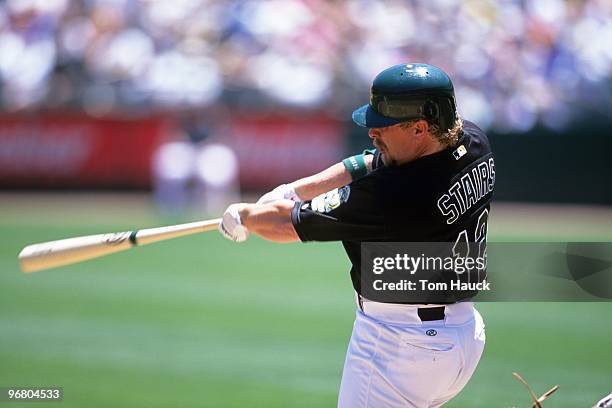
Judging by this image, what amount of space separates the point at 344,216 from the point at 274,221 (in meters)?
0.33

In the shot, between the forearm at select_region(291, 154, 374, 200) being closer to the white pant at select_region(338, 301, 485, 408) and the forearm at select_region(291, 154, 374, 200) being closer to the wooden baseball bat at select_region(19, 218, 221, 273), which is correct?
the wooden baseball bat at select_region(19, 218, 221, 273)

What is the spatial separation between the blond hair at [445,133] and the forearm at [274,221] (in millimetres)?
619

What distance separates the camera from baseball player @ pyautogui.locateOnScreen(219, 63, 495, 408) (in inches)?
157

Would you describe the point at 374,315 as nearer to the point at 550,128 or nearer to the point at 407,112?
the point at 407,112

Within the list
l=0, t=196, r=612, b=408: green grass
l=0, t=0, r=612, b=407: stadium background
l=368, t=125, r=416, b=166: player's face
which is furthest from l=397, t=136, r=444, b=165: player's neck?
l=0, t=0, r=612, b=407: stadium background

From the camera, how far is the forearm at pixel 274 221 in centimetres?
409

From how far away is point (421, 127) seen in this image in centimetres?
406

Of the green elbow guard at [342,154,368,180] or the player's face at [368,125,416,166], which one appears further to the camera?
the green elbow guard at [342,154,368,180]

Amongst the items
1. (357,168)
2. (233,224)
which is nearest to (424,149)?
(357,168)

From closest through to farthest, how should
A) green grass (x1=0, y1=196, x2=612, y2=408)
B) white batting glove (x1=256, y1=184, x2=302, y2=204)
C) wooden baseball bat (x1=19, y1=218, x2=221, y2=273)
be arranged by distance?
1. white batting glove (x1=256, y1=184, x2=302, y2=204)
2. wooden baseball bat (x1=19, y1=218, x2=221, y2=273)
3. green grass (x1=0, y1=196, x2=612, y2=408)

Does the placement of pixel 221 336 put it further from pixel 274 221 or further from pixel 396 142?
pixel 396 142

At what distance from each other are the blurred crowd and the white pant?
12.5 meters

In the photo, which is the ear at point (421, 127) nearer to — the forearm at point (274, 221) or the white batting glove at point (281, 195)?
the forearm at point (274, 221)

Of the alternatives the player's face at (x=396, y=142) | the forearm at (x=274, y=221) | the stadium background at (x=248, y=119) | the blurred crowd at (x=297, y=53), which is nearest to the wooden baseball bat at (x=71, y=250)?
the forearm at (x=274, y=221)
